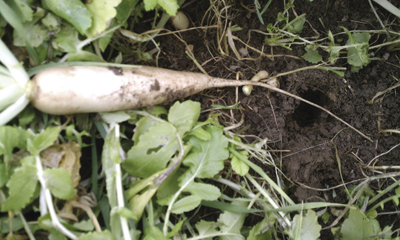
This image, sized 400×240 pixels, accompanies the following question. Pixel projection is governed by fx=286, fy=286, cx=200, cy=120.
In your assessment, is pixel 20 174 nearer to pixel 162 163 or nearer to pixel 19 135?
pixel 19 135

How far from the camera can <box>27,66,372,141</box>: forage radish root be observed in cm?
120

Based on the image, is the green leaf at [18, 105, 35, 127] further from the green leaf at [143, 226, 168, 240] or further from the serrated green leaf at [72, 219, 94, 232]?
the green leaf at [143, 226, 168, 240]

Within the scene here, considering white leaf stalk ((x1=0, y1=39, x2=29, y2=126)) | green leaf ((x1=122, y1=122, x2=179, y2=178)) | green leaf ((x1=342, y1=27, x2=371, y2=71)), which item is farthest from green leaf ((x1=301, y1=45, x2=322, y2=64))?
white leaf stalk ((x1=0, y1=39, x2=29, y2=126))

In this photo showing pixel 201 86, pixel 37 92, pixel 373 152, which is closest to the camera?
pixel 37 92

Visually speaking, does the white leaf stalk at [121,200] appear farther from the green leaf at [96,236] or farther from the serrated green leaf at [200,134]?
the serrated green leaf at [200,134]

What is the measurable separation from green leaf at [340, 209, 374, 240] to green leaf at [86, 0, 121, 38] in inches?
55.2

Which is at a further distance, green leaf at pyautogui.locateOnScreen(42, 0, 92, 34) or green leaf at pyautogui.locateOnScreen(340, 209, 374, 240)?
green leaf at pyautogui.locateOnScreen(340, 209, 374, 240)

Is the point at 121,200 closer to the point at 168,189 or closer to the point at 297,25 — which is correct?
the point at 168,189

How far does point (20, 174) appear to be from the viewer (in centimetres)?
103

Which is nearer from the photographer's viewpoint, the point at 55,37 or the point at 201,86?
the point at 55,37

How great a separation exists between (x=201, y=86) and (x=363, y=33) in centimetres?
99

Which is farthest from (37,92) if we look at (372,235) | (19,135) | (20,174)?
(372,235)

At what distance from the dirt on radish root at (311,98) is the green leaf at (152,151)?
41cm

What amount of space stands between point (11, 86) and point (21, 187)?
42cm
